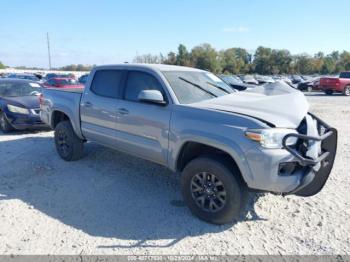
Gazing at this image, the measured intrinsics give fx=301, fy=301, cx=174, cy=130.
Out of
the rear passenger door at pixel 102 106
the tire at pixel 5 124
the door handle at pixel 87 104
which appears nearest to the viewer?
the rear passenger door at pixel 102 106

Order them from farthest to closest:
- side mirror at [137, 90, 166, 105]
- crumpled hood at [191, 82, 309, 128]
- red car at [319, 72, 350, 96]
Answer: red car at [319, 72, 350, 96] < side mirror at [137, 90, 166, 105] < crumpled hood at [191, 82, 309, 128]

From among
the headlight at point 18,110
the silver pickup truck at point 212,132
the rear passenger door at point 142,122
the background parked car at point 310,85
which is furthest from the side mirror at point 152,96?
the background parked car at point 310,85

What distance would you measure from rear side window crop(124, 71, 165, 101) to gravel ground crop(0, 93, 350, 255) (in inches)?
56.3

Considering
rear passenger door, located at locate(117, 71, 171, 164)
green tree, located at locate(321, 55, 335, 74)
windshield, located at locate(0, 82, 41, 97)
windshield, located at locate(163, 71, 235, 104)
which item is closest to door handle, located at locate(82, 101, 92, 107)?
rear passenger door, located at locate(117, 71, 171, 164)

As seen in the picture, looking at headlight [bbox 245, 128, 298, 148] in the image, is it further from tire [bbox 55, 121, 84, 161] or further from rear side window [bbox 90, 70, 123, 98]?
tire [bbox 55, 121, 84, 161]

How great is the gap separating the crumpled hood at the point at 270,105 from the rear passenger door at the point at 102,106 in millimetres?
1585

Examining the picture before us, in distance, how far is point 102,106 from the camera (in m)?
5.00

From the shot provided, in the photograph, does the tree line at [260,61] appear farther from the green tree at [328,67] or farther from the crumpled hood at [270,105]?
the crumpled hood at [270,105]

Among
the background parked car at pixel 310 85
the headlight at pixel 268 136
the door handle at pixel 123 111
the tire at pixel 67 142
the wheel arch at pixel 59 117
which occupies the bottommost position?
the background parked car at pixel 310 85

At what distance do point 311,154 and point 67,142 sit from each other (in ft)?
14.4

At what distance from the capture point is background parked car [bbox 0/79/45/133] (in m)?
8.35

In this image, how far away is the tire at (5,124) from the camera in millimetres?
Result: 8531

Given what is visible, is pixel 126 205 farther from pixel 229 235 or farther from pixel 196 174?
pixel 229 235

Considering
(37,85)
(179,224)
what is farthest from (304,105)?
(37,85)
